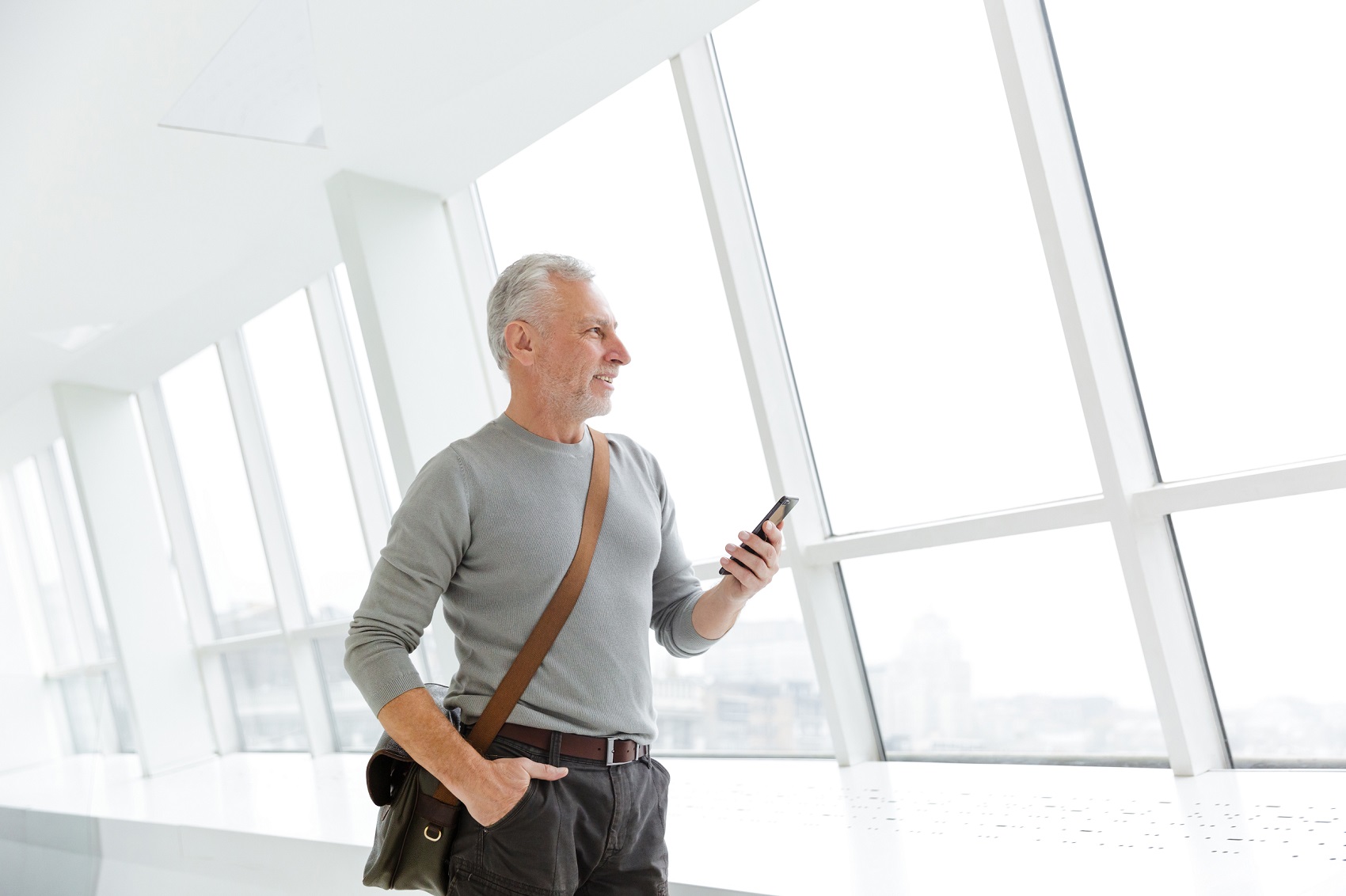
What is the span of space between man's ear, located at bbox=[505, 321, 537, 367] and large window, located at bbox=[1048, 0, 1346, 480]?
1950 mm

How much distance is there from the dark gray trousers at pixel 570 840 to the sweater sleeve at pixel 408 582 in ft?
0.76

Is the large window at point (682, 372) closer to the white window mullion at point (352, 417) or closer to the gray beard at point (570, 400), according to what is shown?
the white window mullion at point (352, 417)

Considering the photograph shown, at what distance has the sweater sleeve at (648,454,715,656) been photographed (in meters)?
2.09

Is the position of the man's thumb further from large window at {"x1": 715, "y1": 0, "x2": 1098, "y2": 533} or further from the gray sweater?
large window at {"x1": 715, "y1": 0, "x2": 1098, "y2": 533}

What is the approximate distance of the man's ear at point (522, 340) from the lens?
6.20 feet

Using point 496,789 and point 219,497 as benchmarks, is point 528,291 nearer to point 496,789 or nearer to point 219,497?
point 496,789

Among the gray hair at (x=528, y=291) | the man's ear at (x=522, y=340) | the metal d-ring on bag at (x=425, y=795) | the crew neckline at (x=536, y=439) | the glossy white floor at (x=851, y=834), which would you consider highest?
the gray hair at (x=528, y=291)

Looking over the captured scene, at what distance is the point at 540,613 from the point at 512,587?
0.22ft

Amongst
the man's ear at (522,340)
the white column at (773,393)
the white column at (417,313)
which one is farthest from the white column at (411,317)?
the man's ear at (522,340)

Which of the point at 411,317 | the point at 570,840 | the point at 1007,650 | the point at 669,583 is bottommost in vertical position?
the point at 1007,650

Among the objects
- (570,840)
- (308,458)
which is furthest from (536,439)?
(308,458)

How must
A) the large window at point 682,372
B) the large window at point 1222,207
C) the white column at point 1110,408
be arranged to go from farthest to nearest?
the large window at point 682,372 → the white column at point 1110,408 → the large window at point 1222,207

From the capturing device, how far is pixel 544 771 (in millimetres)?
1683

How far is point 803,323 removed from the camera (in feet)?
12.4
